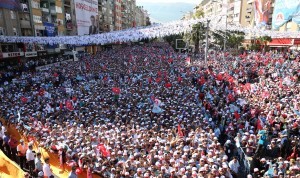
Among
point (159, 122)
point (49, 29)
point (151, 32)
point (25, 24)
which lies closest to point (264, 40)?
point (151, 32)

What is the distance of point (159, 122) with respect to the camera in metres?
11.4

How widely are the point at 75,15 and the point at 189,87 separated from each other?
41168 mm

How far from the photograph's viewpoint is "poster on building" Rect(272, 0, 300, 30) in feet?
96.0

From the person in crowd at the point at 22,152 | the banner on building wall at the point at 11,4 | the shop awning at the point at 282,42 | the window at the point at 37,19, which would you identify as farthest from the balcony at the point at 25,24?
the shop awning at the point at 282,42

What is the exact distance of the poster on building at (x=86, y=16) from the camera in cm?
5278

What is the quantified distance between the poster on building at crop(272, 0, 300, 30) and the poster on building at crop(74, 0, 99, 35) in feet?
116

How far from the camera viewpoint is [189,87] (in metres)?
16.3

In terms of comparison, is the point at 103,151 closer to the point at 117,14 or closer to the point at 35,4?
the point at 35,4

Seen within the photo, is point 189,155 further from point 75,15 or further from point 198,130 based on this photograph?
point 75,15

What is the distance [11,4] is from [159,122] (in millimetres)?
26810

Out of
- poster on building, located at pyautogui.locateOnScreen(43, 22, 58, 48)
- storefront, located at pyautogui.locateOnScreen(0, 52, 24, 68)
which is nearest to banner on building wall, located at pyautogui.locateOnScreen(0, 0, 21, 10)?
storefront, located at pyautogui.locateOnScreen(0, 52, 24, 68)

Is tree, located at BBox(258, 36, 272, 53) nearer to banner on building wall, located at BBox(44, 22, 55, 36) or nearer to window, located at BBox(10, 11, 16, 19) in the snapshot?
banner on building wall, located at BBox(44, 22, 55, 36)

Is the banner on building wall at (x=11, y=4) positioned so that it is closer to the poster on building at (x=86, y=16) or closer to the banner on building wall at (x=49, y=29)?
the banner on building wall at (x=49, y=29)

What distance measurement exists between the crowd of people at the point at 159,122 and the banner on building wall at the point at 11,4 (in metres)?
13.2
